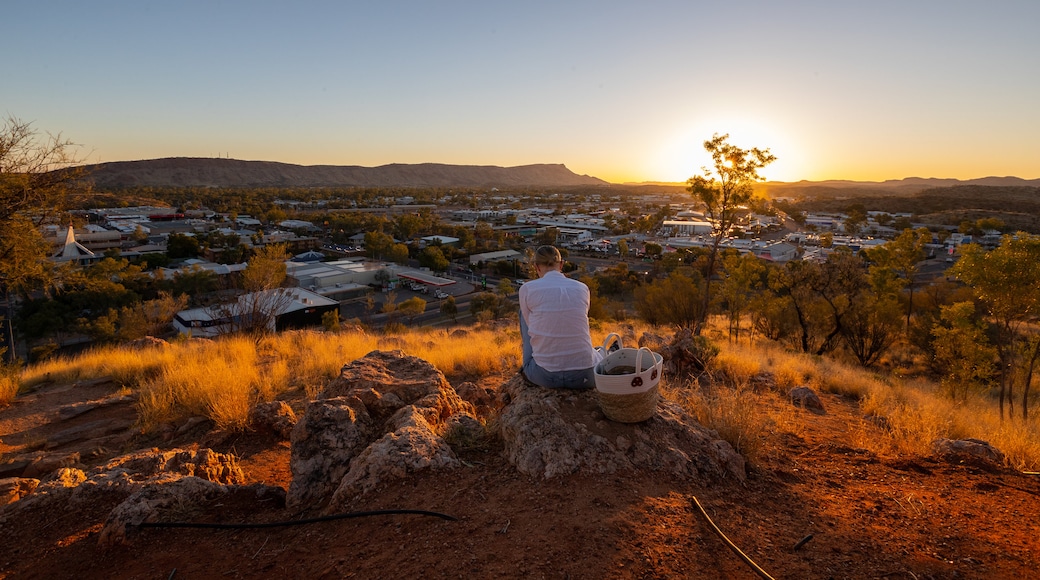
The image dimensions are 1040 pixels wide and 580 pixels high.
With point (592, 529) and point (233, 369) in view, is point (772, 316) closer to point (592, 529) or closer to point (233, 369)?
point (233, 369)

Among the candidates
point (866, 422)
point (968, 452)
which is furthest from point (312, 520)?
point (866, 422)

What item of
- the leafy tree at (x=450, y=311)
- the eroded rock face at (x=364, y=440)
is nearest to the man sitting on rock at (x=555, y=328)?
the eroded rock face at (x=364, y=440)

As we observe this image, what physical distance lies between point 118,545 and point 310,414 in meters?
1.30

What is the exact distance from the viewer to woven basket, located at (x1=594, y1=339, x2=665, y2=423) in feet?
11.3

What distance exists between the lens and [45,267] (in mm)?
9383

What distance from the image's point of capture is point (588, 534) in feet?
8.67

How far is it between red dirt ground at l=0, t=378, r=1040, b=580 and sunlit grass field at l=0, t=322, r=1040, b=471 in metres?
0.89

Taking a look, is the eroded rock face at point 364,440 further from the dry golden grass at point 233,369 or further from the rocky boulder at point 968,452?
the rocky boulder at point 968,452

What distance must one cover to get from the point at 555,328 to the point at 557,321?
0.07m

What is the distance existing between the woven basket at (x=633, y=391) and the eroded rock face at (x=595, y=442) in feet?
0.39

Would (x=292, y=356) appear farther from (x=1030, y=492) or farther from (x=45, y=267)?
(x=1030, y=492)

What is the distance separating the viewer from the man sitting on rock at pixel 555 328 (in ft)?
12.5

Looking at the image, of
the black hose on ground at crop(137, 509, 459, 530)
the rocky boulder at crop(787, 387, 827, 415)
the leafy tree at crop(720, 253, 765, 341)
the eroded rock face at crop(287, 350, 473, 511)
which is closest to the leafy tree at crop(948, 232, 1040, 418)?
the rocky boulder at crop(787, 387, 827, 415)

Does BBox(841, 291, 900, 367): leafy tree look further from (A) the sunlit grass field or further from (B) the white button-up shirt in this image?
(B) the white button-up shirt
